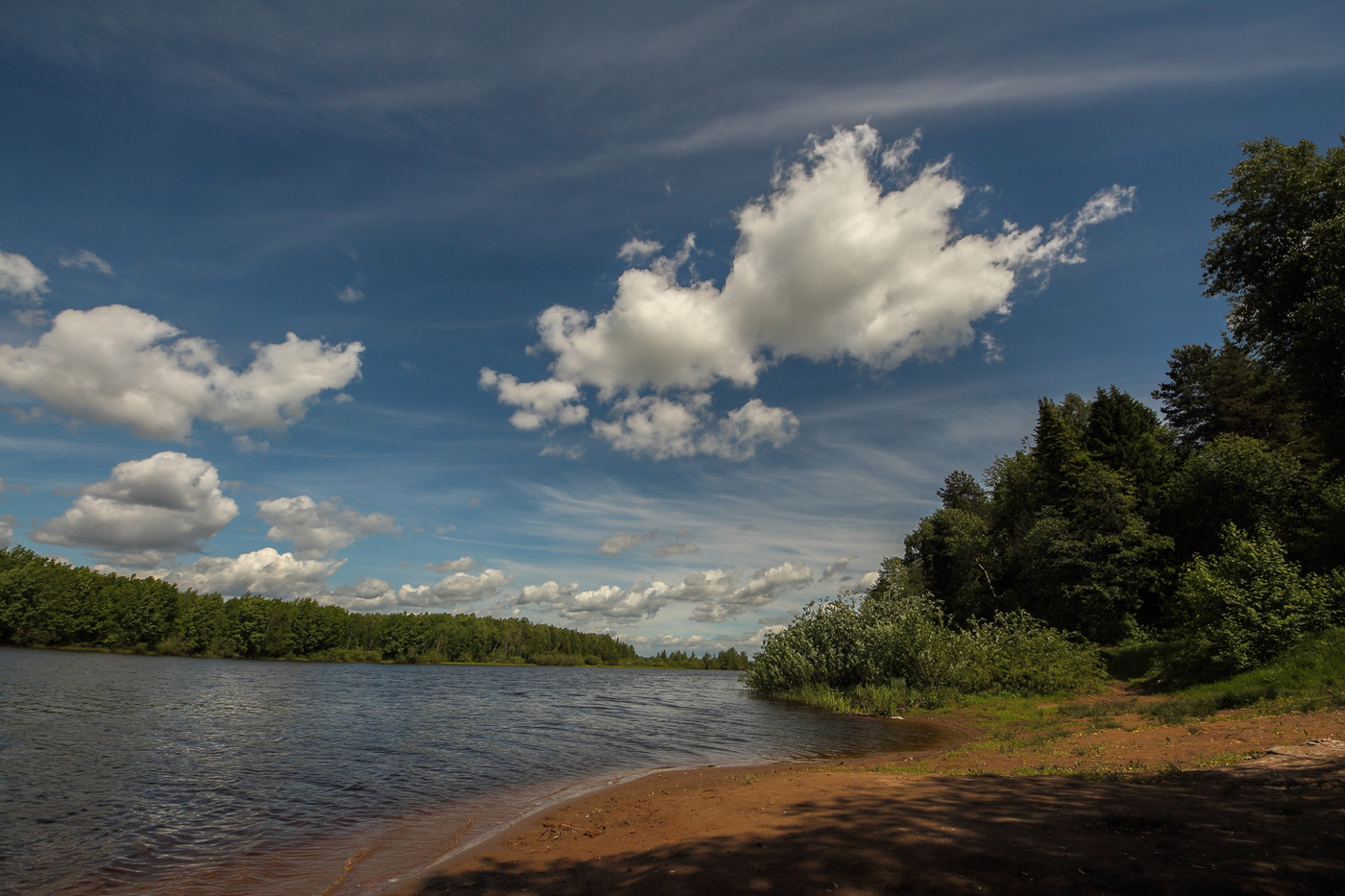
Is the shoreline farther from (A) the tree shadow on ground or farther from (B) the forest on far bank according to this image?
(B) the forest on far bank

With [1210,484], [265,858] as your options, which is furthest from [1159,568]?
[265,858]

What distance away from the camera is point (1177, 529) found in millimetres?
41625

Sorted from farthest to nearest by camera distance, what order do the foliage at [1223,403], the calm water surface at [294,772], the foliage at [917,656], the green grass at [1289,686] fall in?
1. the foliage at [1223,403]
2. the foliage at [917,656]
3. the green grass at [1289,686]
4. the calm water surface at [294,772]

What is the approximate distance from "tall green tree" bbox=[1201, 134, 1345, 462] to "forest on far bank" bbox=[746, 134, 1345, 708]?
2.7 inches

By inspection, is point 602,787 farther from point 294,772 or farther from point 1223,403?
point 1223,403

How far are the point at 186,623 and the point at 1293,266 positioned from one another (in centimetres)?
14156

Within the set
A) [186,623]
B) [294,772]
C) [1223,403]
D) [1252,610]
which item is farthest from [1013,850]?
[186,623]

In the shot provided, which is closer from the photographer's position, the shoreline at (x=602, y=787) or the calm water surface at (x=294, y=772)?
the shoreline at (x=602, y=787)

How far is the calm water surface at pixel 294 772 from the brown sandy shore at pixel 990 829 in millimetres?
3012

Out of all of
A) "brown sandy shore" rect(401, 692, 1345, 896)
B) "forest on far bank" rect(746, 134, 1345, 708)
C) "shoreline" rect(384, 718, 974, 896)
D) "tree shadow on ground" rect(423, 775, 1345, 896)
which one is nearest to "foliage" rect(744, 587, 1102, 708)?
"forest on far bank" rect(746, 134, 1345, 708)

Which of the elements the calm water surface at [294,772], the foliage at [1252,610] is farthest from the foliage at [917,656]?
the foliage at [1252,610]

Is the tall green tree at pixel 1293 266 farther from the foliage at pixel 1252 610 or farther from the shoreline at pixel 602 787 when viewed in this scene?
the shoreline at pixel 602 787

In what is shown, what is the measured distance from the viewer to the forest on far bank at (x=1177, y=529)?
22172 millimetres

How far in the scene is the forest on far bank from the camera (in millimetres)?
22172
